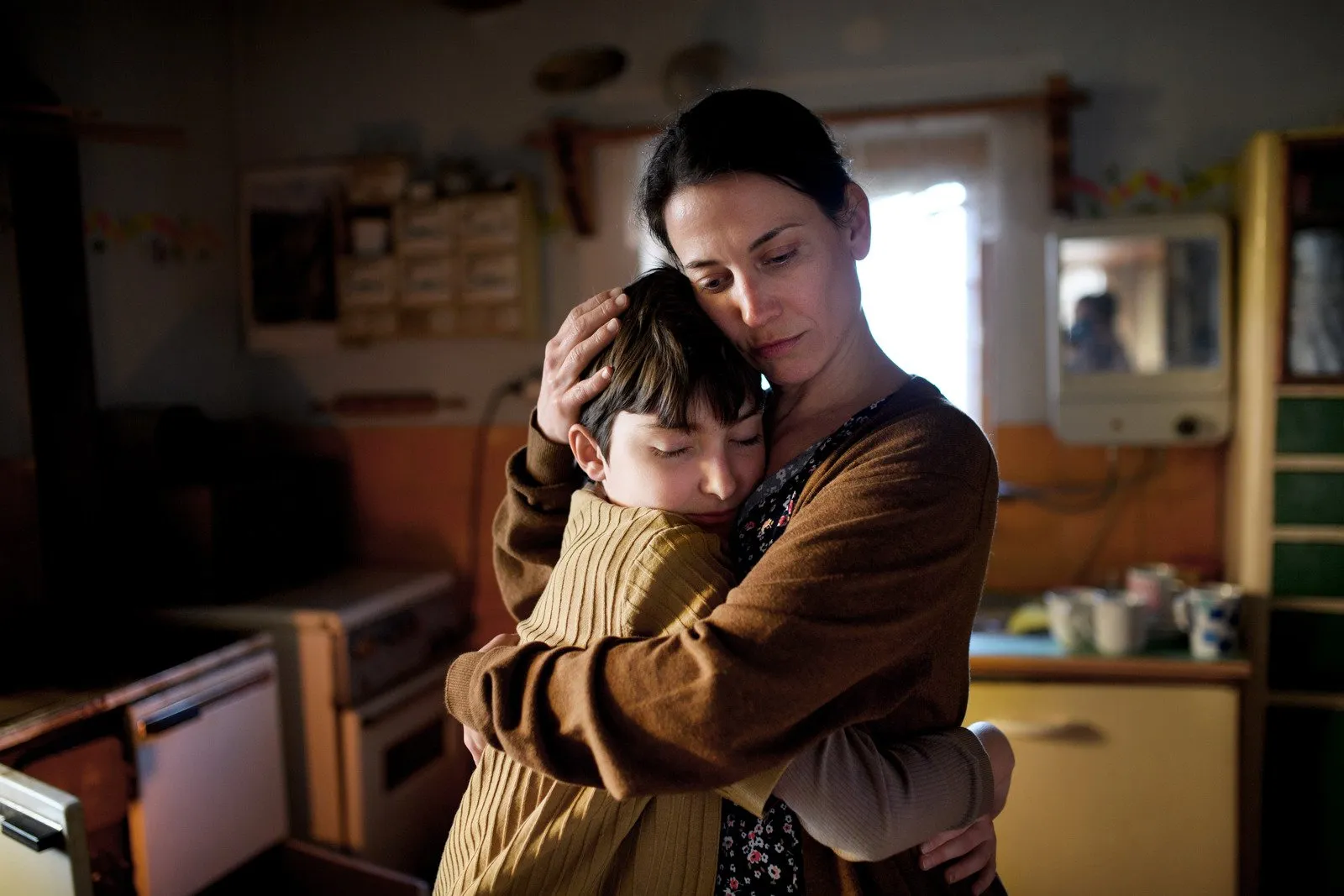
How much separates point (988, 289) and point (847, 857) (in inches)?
77.8

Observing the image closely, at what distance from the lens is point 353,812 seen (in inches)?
91.7

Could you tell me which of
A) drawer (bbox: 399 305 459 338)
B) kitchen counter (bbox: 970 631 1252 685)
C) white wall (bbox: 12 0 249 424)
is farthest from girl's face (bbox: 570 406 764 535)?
white wall (bbox: 12 0 249 424)

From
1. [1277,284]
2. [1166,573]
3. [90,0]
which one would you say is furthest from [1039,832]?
[90,0]

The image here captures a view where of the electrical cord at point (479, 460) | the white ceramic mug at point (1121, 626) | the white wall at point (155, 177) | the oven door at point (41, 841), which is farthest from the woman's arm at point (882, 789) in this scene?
the white wall at point (155, 177)

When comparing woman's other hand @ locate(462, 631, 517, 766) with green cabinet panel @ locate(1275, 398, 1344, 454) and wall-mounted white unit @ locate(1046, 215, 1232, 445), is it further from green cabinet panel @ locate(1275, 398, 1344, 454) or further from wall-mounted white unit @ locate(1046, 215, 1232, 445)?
green cabinet panel @ locate(1275, 398, 1344, 454)

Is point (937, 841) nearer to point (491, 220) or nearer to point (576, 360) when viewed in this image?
point (576, 360)

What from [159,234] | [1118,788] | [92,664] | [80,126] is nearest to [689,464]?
[1118,788]

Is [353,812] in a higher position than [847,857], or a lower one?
lower

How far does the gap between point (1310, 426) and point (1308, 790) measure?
0.86 m

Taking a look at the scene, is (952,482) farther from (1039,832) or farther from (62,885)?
(1039,832)

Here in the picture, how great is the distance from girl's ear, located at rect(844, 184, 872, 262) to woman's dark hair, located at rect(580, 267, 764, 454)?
0.62 feet

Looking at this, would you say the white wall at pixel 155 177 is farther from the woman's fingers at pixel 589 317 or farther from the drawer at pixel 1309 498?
the drawer at pixel 1309 498

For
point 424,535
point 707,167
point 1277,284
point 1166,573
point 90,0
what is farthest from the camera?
point 424,535

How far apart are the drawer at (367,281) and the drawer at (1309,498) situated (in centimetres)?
246
